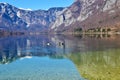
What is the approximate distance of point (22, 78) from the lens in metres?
49.0

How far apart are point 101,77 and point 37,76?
11552 mm

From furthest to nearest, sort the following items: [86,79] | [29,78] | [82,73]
A: 1. [82,73]
2. [29,78]
3. [86,79]

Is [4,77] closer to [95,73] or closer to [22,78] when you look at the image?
[22,78]

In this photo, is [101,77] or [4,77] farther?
[4,77]

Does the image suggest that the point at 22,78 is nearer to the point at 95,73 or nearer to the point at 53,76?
the point at 53,76

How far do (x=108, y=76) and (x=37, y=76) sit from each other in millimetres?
12482

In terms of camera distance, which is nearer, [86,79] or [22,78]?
[86,79]

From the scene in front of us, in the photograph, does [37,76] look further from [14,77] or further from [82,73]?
[82,73]

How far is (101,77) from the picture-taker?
152 feet

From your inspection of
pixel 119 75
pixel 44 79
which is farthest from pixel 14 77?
pixel 119 75

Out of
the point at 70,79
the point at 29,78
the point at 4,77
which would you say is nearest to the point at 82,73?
the point at 70,79

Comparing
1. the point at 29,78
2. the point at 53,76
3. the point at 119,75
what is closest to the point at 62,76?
the point at 53,76

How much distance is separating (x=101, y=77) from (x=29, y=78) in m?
12.0

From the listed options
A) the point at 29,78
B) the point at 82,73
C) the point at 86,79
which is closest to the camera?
the point at 86,79
